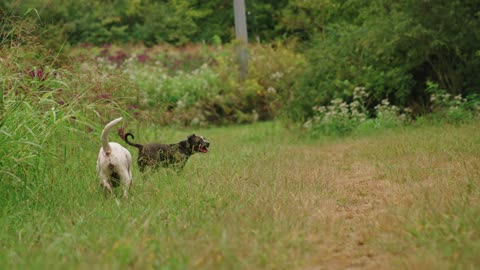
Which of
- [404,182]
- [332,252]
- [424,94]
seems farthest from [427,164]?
[424,94]

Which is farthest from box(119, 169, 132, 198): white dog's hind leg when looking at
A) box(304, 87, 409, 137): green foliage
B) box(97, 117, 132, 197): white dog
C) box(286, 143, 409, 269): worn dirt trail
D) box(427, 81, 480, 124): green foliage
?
box(427, 81, 480, 124): green foliage

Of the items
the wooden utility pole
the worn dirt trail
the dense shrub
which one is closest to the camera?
the worn dirt trail

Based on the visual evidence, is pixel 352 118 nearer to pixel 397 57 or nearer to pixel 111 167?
pixel 397 57

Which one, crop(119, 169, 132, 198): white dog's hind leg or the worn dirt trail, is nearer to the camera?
the worn dirt trail

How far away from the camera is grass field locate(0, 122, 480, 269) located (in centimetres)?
364

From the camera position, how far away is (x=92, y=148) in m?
7.99

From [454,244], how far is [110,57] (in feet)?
66.3

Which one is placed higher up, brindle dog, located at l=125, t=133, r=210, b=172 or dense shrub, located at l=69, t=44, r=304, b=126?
brindle dog, located at l=125, t=133, r=210, b=172

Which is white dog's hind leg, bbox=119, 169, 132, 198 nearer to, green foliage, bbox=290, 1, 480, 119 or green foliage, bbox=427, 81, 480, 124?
green foliage, bbox=427, 81, 480, 124

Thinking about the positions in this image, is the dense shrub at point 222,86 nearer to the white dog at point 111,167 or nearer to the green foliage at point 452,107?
the green foliage at point 452,107

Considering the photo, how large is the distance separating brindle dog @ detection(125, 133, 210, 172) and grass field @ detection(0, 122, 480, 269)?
20 cm

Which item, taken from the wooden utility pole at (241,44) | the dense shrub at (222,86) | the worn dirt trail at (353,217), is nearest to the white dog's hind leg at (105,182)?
the worn dirt trail at (353,217)

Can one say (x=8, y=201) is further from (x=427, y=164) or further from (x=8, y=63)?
(x=427, y=164)

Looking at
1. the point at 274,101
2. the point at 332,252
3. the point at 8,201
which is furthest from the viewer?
the point at 274,101
